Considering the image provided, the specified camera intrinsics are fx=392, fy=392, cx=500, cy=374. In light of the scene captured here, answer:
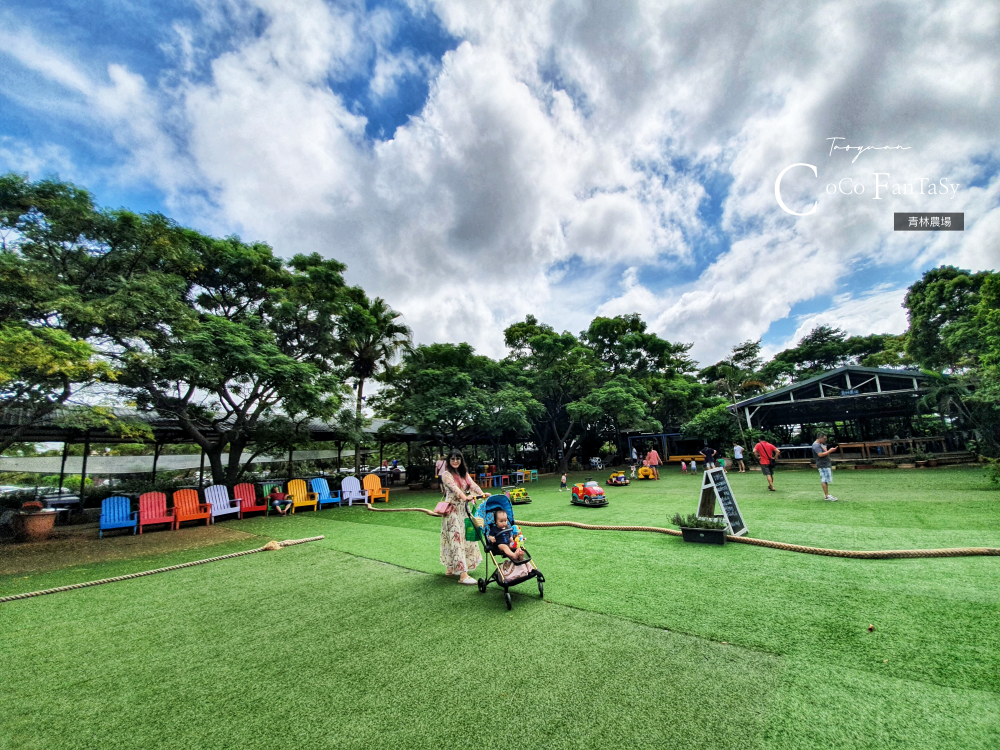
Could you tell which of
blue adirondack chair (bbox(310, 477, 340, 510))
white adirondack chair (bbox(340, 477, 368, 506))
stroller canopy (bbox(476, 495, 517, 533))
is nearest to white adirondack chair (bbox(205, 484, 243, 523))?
blue adirondack chair (bbox(310, 477, 340, 510))

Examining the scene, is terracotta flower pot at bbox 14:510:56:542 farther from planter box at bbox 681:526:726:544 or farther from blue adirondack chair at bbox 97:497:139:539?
planter box at bbox 681:526:726:544

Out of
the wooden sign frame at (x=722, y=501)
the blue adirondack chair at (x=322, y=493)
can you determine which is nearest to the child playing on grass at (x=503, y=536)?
the wooden sign frame at (x=722, y=501)

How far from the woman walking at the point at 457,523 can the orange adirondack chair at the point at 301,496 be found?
832 cm

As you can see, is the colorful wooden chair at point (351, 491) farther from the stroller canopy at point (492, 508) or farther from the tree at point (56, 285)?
the stroller canopy at point (492, 508)

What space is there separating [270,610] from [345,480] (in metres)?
8.99

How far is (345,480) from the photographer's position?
12.5m

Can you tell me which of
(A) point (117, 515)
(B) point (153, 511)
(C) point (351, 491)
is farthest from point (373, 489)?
(A) point (117, 515)

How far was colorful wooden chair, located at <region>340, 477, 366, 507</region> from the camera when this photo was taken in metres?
12.5

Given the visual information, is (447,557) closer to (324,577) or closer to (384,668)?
(324,577)

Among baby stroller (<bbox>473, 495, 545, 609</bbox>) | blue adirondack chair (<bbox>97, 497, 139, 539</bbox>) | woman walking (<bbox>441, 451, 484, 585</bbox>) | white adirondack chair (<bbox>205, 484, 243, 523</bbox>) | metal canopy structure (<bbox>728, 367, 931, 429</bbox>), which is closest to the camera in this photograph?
baby stroller (<bbox>473, 495, 545, 609</bbox>)

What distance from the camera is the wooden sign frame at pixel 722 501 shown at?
5684mm

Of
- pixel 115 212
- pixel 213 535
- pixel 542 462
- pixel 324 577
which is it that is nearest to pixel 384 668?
pixel 324 577

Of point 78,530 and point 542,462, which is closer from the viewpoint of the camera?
point 78,530

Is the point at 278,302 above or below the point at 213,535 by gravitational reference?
above
